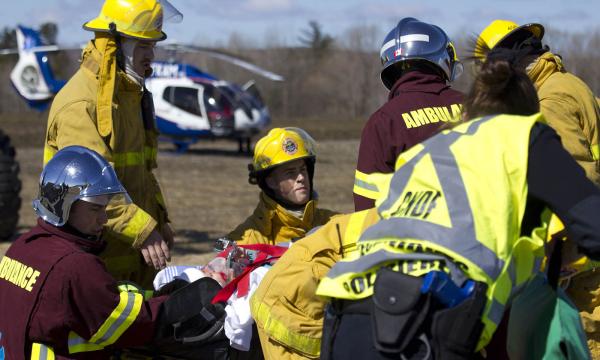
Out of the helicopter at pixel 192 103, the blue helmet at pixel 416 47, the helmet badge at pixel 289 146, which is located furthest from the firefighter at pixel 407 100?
the helicopter at pixel 192 103

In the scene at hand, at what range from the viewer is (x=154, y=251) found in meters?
4.82

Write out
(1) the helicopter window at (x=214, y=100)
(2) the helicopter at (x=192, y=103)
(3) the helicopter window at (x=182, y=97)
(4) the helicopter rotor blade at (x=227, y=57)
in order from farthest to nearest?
(1) the helicopter window at (x=214, y=100) < (3) the helicopter window at (x=182, y=97) < (2) the helicopter at (x=192, y=103) < (4) the helicopter rotor blade at (x=227, y=57)

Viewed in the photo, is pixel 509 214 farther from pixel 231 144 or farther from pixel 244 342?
pixel 231 144

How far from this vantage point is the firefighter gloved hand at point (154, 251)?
4812mm

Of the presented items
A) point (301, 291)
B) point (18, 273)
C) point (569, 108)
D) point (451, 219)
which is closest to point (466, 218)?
point (451, 219)

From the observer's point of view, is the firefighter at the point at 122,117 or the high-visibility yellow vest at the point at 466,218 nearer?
the high-visibility yellow vest at the point at 466,218

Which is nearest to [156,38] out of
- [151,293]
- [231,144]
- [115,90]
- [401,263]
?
[115,90]

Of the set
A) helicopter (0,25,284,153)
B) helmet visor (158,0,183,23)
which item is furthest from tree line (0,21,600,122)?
helmet visor (158,0,183,23)

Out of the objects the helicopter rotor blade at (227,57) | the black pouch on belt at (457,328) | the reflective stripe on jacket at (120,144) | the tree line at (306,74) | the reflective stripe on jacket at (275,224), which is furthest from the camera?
the tree line at (306,74)

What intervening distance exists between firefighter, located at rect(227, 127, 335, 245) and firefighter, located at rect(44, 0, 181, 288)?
0.58 m

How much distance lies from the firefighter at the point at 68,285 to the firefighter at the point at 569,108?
182 centimetres

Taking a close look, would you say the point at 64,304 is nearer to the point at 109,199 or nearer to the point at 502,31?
the point at 109,199

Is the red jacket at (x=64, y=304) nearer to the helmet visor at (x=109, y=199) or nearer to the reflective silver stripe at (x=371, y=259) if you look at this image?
the helmet visor at (x=109, y=199)

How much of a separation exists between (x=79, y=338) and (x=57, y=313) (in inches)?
6.4
